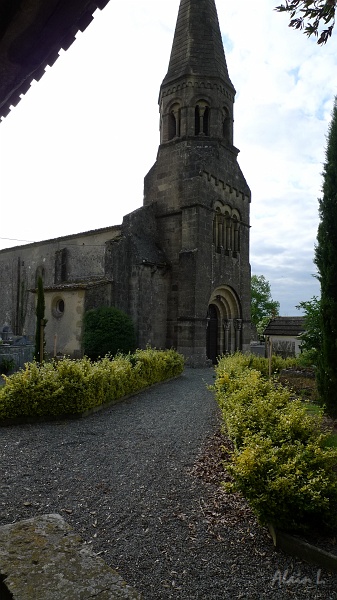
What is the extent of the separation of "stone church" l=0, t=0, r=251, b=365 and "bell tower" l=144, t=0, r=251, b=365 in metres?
0.05

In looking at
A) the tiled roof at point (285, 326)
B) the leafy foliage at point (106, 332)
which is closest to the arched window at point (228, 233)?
the tiled roof at point (285, 326)

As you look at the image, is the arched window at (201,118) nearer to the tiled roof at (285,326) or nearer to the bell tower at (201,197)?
the bell tower at (201,197)

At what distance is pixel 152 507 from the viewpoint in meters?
4.62

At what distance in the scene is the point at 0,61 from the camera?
187 cm

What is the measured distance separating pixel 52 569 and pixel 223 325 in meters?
20.9

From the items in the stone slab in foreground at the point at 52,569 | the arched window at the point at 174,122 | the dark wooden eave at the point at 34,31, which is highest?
the arched window at the point at 174,122

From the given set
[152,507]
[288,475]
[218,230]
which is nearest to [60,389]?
[152,507]

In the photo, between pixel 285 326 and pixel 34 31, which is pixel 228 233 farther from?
pixel 34 31

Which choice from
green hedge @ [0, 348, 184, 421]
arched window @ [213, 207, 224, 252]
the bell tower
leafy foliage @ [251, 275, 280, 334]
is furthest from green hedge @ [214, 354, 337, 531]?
leafy foliage @ [251, 275, 280, 334]

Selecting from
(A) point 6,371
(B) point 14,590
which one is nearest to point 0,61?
(B) point 14,590

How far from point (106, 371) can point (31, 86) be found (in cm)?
847

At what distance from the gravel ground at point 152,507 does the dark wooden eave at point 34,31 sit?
3.70m

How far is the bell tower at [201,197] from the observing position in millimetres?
19922

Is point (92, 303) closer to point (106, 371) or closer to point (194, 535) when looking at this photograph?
point (106, 371)
